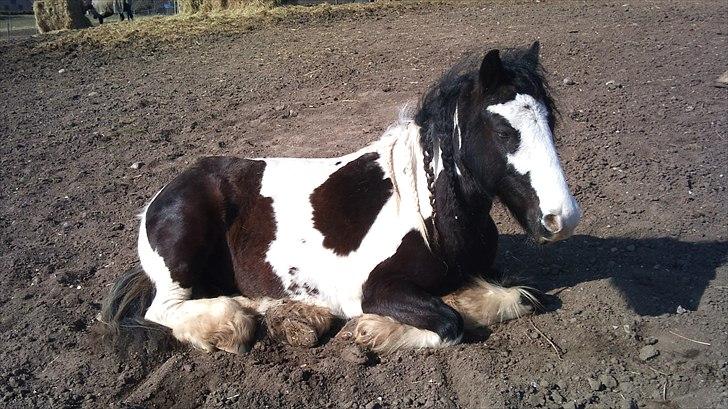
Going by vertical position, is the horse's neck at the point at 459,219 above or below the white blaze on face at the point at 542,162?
below

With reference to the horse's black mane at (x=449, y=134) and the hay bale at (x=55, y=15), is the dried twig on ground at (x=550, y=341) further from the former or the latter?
the hay bale at (x=55, y=15)

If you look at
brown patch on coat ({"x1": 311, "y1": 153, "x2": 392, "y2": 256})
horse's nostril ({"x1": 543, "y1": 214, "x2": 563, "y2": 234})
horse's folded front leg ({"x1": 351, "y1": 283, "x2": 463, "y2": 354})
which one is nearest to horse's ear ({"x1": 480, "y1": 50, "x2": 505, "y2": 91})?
horse's nostril ({"x1": 543, "y1": 214, "x2": 563, "y2": 234})

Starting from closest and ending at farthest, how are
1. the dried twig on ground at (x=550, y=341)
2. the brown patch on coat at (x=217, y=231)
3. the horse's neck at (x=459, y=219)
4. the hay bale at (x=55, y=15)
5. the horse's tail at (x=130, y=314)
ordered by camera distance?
the dried twig on ground at (x=550, y=341), the horse's neck at (x=459, y=219), the horse's tail at (x=130, y=314), the brown patch on coat at (x=217, y=231), the hay bale at (x=55, y=15)

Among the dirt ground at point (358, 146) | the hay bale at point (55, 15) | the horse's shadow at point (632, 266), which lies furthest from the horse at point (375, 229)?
the hay bale at point (55, 15)

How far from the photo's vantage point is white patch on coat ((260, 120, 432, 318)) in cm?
400

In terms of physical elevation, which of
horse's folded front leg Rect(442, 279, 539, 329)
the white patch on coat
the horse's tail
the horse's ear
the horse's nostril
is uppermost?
the horse's ear

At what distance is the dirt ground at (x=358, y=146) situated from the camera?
346 cm

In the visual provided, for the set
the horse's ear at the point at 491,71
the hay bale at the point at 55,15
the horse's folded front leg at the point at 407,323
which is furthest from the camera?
the hay bale at the point at 55,15

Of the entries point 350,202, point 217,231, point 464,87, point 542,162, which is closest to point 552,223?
point 542,162

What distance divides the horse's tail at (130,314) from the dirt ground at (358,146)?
102 millimetres

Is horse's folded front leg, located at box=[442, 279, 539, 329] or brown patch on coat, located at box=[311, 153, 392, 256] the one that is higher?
brown patch on coat, located at box=[311, 153, 392, 256]

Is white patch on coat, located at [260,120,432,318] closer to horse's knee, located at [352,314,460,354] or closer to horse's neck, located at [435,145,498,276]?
horse's neck, located at [435,145,498,276]

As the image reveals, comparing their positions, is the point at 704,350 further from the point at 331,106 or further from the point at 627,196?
the point at 331,106

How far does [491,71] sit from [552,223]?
0.89m
